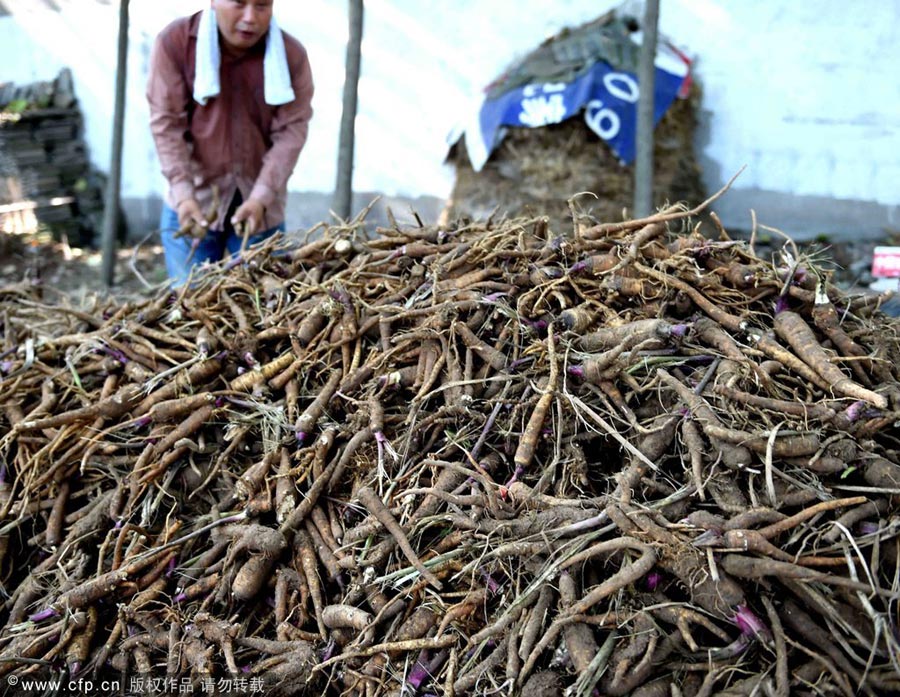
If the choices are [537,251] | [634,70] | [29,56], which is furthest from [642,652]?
[29,56]

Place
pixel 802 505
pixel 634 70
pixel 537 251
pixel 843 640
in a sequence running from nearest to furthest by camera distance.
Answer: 1. pixel 843 640
2. pixel 802 505
3. pixel 537 251
4. pixel 634 70

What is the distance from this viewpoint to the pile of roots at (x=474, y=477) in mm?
1553

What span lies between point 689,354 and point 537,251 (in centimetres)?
57

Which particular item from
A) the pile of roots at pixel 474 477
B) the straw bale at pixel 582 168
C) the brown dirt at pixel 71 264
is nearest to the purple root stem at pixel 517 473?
the pile of roots at pixel 474 477

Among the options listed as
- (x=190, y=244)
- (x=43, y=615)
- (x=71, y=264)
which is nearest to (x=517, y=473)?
(x=43, y=615)

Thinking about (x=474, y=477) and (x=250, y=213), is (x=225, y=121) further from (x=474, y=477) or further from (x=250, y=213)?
(x=474, y=477)

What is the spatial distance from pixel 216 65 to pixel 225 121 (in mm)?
266

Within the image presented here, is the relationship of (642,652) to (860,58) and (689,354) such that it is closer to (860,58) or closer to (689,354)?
(689,354)

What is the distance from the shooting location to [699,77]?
5980 mm

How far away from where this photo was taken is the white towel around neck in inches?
126

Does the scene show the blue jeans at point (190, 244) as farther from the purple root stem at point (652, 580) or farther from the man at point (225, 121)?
the purple root stem at point (652, 580)

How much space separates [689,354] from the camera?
196 centimetres

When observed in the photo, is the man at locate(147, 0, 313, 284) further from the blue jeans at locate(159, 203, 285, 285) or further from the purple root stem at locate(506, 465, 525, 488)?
the purple root stem at locate(506, 465, 525, 488)

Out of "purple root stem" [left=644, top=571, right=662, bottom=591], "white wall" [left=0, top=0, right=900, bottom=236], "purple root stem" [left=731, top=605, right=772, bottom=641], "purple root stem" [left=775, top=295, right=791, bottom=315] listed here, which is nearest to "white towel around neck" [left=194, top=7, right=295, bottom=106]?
"purple root stem" [left=775, top=295, right=791, bottom=315]
